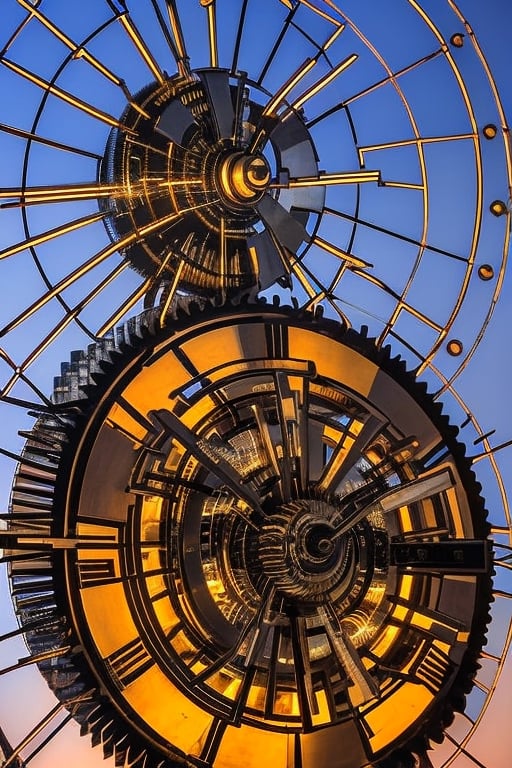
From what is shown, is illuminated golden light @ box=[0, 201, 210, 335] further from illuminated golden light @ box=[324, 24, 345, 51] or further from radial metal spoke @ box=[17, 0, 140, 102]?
illuminated golden light @ box=[324, 24, 345, 51]

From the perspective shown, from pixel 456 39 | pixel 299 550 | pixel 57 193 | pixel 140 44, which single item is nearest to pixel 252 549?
pixel 299 550

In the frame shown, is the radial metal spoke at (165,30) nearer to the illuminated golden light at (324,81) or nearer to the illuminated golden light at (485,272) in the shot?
the illuminated golden light at (324,81)

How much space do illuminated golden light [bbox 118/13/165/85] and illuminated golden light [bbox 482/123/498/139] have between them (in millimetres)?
397

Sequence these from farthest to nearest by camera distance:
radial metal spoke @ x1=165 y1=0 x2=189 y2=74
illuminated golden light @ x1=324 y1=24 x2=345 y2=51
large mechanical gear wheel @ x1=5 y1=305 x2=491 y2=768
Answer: illuminated golden light @ x1=324 y1=24 x2=345 y2=51 < radial metal spoke @ x1=165 y1=0 x2=189 y2=74 < large mechanical gear wheel @ x1=5 y1=305 x2=491 y2=768

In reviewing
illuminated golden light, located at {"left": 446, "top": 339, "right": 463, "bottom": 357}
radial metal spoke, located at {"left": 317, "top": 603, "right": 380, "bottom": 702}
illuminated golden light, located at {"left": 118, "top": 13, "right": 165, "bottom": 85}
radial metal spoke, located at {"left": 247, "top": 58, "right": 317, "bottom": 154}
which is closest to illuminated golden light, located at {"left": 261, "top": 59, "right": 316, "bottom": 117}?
radial metal spoke, located at {"left": 247, "top": 58, "right": 317, "bottom": 154}

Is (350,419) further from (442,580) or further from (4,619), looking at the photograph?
(4,619)

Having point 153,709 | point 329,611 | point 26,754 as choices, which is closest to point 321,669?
point 329,611

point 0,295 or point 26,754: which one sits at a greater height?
point 0,295

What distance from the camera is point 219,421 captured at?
91 cm

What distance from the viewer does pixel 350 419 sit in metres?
0.97

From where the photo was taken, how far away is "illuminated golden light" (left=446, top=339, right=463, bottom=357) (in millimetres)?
1107

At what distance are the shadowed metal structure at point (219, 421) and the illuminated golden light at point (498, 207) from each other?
0.15 m

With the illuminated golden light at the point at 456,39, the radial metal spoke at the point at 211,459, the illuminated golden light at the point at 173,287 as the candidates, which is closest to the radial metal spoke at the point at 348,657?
the radial metal spoke at the point at 211,459

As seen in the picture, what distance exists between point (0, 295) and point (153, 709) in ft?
1.26
